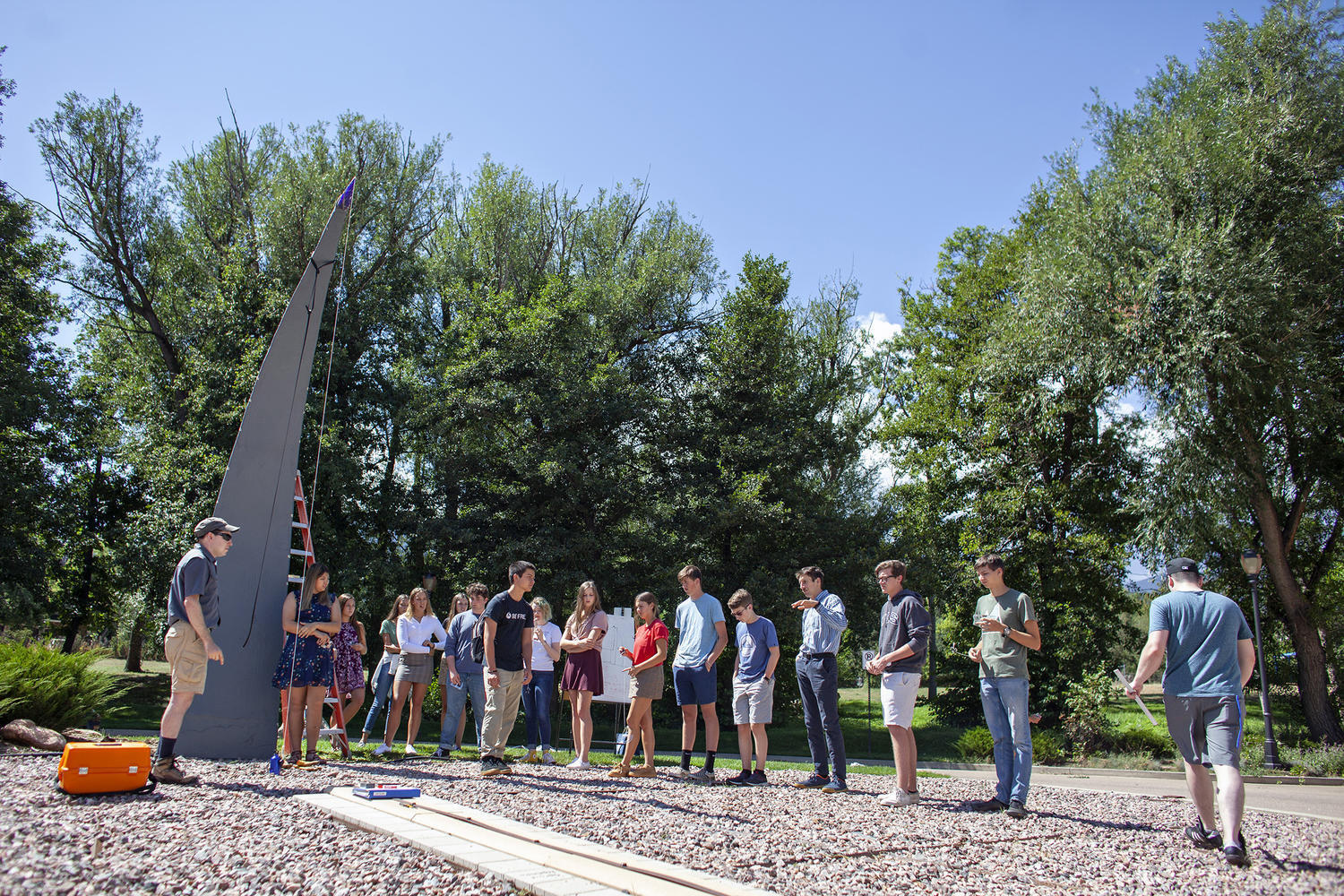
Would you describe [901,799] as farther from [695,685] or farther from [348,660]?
[348,660]

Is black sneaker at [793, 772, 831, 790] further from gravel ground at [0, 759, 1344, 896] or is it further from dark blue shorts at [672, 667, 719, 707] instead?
dark blue shorts at [672, 667, 719, 707]

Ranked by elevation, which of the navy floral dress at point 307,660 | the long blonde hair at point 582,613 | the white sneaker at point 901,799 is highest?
the long blonde hair at point 582,613

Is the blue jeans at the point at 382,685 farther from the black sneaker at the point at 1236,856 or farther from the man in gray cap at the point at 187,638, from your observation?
the black sneaker at the point at 1236,856

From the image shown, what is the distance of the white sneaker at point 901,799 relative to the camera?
595 cm

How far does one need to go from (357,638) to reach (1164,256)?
1527 cm

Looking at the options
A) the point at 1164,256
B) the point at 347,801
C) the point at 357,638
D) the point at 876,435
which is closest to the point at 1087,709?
the point at 1164,256

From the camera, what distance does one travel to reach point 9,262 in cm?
1836

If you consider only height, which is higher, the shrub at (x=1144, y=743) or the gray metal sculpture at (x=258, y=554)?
the gray metal sculpture at (x=258, y=554)

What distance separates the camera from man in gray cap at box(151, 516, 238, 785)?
5484 millimetres

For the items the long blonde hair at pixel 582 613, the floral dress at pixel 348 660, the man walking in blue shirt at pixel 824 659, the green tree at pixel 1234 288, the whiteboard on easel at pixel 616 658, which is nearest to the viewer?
the man walking in blue shirt at pixel 824 659

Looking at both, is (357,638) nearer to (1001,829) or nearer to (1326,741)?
(1001,829)

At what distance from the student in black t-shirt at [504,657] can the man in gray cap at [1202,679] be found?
475 cm

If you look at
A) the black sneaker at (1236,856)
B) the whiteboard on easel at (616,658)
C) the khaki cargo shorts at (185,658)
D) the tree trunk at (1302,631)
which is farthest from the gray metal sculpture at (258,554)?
the tree trunk at (1302,631)

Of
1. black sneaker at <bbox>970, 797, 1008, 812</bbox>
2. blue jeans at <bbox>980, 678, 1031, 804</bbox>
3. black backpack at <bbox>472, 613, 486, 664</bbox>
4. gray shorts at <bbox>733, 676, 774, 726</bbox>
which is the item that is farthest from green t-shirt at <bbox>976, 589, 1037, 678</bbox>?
black backpack at <bbox>472, 613, 486, 664</bbox>
